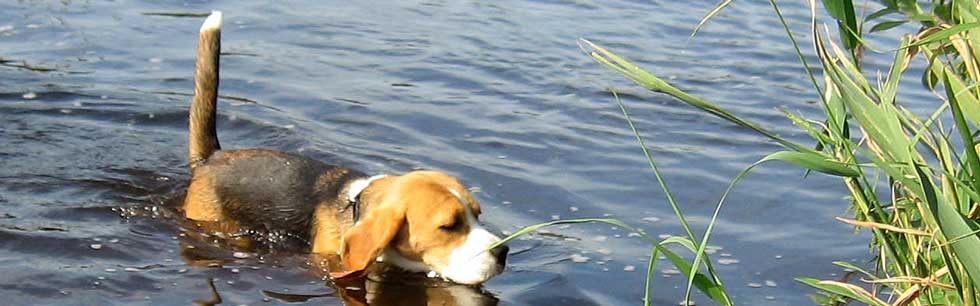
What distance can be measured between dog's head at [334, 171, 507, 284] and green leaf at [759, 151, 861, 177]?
91.8 inches

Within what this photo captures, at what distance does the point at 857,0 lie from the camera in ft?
35.1

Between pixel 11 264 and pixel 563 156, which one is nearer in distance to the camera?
pixel 11 264

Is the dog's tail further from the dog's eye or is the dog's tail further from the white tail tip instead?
the dog's eye

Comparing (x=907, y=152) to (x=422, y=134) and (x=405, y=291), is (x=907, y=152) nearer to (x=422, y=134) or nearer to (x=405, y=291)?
(x=405, y=291)

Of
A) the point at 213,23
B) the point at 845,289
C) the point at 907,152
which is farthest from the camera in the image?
the point at 213,23

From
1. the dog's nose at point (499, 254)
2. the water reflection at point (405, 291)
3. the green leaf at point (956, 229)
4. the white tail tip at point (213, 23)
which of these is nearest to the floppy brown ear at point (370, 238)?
the water reflection at point (405, 291)

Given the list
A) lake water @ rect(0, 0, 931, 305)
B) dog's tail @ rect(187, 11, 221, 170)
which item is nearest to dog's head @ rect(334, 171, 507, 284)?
lake water @ rect(0, 0, 931, 305)

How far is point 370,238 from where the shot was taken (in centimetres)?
509

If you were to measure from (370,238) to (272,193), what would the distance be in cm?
92

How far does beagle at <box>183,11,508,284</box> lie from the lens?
5.09 meters

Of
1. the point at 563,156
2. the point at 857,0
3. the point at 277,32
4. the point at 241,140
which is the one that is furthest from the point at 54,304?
the point at 857,0

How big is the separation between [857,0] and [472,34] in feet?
10.5

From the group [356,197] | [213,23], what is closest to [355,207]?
[356,197]

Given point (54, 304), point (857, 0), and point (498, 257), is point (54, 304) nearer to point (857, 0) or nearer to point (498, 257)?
point (498, 257)
